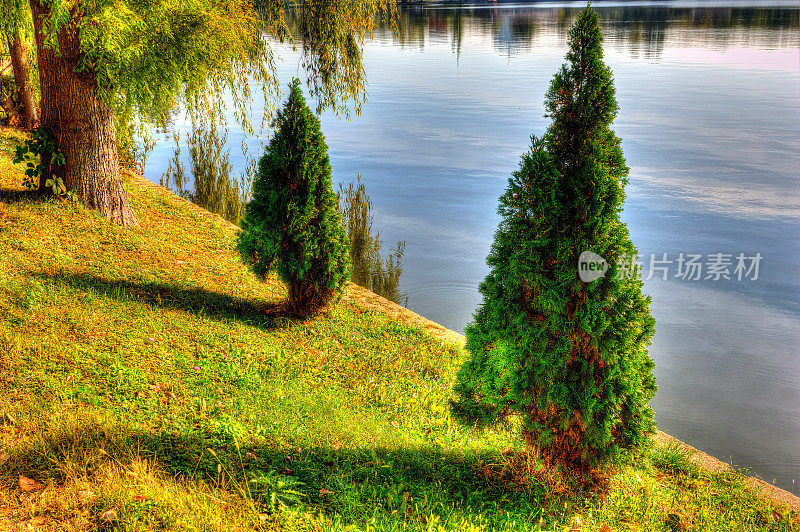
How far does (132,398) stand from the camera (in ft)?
14.0

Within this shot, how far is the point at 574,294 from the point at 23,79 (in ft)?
43.6

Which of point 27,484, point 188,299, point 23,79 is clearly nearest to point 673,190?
point 188,299

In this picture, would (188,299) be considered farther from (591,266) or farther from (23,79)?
(23,79)

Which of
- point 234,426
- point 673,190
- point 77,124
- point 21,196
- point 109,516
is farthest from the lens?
point 673,190

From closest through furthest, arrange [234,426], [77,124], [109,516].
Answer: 1. [109,516]
2. [234,426]
3. [77,124]

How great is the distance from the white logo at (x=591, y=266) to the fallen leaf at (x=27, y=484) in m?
3.21

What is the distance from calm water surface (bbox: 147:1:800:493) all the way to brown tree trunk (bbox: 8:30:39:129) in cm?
283

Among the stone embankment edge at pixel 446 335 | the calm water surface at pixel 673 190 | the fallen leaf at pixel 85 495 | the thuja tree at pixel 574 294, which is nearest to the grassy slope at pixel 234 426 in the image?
the fallen leaf at pixel 85 495

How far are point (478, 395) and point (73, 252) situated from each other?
5.08m

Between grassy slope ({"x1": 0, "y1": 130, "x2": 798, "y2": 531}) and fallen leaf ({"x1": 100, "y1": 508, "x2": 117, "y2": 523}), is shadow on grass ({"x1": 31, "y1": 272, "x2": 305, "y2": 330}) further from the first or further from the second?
fallen leaf ({"x1": 100, "y1": 508, "x2": 117, "y2": 523})

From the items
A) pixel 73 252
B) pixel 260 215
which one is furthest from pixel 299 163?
pixel 73 252

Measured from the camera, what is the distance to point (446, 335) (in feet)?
23.9

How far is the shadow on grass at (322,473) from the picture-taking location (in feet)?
11.0

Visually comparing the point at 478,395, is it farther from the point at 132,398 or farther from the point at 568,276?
the point at 132,398
